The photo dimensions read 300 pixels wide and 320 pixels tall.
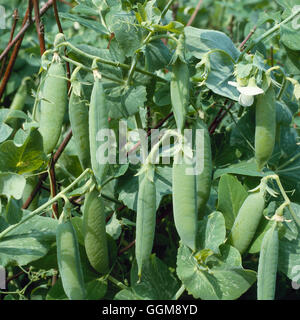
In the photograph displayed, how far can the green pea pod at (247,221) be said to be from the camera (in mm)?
1020

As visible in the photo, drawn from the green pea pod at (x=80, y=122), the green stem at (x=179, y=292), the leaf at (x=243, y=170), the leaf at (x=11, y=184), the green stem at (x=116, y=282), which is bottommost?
the green stem at (x=116, y=282)

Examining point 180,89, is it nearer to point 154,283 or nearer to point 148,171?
point 148,171

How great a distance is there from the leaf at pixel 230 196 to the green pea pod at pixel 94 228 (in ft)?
0.94

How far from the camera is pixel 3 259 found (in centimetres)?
98

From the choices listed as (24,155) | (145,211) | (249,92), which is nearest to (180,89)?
(249,92)

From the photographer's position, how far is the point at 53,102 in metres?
0.99

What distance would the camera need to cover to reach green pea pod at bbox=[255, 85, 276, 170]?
107 centimetres

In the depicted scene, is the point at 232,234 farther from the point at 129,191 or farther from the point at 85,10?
the point at 85,10

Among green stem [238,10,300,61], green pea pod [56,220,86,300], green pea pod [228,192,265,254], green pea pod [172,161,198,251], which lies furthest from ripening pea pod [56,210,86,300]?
green stem [238,10,300,61]

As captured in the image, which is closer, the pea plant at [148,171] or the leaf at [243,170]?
the pea plant at [148,171]

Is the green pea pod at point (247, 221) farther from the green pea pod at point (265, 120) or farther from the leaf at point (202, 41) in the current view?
the leaf at point (202, 41)

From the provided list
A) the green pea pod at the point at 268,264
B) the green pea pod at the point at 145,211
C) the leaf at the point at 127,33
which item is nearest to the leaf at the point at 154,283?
the green pea pod at the point at 145,211

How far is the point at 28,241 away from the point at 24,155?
0.19 m
